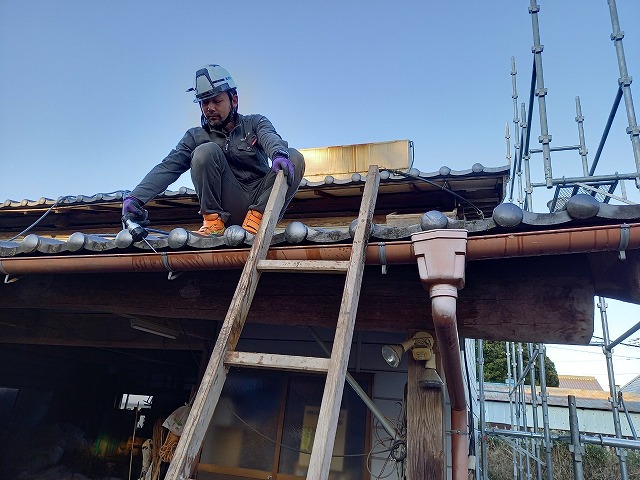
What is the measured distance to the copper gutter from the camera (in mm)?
1795

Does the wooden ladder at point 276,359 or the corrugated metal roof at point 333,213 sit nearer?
the wooden ladder at point 276,359

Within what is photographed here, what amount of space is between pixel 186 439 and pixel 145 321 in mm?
2439

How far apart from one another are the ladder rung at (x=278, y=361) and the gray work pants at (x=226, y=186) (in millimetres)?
1215

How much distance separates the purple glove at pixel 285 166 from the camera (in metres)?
2.60

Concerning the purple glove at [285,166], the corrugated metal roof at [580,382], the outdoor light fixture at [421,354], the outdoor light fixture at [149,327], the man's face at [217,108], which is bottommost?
the outdoor light fixture at [421,354]

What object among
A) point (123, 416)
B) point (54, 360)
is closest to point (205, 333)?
point (54, 360)

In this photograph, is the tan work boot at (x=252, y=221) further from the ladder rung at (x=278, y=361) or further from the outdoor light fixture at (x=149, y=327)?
the outdoor light fixture at (x=149, y=327)

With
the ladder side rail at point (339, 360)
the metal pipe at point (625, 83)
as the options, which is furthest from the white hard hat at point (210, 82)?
the metal pipe at point (625, 83)

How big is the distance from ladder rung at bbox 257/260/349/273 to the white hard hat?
5.00 feet

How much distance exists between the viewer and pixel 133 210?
2.86m

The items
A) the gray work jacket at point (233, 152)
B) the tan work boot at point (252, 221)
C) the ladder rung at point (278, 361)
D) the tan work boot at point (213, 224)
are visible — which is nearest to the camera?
the ladder rung at point (278, 361)

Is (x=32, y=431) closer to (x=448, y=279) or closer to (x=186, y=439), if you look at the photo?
(x=186, y=439)

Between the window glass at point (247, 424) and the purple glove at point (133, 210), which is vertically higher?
the purple glove at point (133, 210)

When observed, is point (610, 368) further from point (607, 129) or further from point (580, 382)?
point (580, 382)
